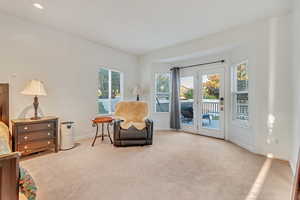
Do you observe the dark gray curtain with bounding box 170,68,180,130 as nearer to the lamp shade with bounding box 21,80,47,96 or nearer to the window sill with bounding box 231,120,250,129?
the window sill with bounding box 231,120,250,129

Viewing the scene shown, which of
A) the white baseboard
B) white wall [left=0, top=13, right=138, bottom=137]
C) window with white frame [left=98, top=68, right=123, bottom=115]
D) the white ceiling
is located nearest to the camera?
the white ceiling

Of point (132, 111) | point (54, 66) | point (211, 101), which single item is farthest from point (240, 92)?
point (54, 66)

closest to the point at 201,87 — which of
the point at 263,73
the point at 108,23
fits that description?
the point at 263,73

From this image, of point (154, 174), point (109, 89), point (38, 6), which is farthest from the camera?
point (109, 89)

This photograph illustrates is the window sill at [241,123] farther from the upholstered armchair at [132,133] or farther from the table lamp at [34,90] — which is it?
the table lamp at [34,90]

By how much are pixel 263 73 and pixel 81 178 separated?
12.0 feet

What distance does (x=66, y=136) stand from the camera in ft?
11.0

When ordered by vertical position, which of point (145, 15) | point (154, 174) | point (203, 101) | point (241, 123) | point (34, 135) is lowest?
point (154, 174)

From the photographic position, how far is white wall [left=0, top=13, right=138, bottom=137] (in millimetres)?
2934

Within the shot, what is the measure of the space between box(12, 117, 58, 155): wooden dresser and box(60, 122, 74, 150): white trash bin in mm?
173

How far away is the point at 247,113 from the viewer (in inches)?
138

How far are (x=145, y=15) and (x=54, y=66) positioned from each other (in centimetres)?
234

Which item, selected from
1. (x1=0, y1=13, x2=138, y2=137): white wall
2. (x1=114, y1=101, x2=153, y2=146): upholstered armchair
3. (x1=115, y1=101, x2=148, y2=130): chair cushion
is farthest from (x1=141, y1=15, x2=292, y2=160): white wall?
(x1=0, y1=13, x2=138, y2=137): white wall

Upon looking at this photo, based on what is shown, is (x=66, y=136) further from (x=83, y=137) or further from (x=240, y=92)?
(x=240, y=92)
